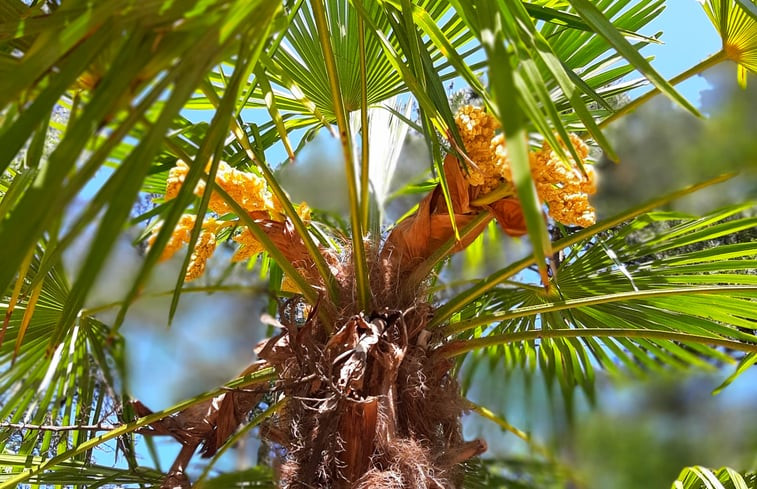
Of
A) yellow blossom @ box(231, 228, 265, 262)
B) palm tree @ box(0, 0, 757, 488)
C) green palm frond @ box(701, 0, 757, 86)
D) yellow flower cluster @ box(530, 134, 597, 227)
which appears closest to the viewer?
palm tree @ box(0, 0, 757, 488)

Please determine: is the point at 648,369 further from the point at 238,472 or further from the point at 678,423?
the point at 238,472

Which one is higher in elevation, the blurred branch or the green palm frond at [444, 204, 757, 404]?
the blurred branch

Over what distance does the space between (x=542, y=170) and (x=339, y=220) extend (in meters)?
1.17

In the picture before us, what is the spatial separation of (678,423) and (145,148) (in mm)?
2076

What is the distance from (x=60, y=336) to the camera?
3.50 feet

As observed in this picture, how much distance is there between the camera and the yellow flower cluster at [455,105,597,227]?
1292mm

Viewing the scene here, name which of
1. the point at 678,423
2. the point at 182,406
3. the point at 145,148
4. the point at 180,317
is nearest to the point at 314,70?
the point at 180,317

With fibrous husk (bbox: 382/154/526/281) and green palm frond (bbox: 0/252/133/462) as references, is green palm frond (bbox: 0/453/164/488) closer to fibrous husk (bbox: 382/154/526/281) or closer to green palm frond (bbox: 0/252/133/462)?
green palm frond (bbox: 0/252/133/462)

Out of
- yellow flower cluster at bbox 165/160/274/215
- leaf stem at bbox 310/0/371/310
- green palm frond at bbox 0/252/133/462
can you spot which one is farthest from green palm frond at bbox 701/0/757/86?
green palm frond at bbox 0/252/133/462

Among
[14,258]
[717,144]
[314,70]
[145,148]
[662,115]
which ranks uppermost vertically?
[662,115]

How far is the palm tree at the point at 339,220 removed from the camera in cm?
66

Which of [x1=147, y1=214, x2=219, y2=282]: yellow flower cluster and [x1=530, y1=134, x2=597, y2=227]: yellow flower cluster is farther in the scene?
[x1=147, y1=214, x2=219, y2=282]: yellow flower cluster

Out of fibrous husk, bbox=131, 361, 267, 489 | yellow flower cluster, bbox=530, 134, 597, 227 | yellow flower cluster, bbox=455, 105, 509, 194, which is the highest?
yellow flower cluster, bbox=455, 105, 509, 194

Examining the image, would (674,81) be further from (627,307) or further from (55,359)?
(55,359)
